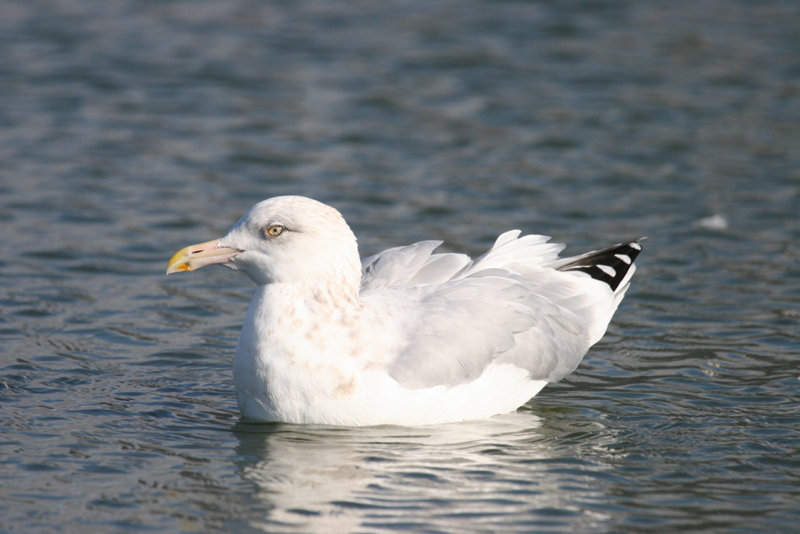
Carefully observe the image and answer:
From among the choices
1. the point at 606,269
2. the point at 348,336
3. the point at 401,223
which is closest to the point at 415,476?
the point at 348,336

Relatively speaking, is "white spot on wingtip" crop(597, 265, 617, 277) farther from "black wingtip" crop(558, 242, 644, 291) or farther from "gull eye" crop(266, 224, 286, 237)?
"gull eye" crop(266, 224, 286, 237)

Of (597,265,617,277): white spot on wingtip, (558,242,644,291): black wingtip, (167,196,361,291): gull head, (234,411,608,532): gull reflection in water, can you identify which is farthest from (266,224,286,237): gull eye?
(597,265,617,277): white spot on wingtip

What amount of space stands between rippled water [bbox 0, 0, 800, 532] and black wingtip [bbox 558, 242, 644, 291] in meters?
0.74

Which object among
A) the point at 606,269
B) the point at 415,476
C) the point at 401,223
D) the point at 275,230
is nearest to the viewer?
the point at 415,476

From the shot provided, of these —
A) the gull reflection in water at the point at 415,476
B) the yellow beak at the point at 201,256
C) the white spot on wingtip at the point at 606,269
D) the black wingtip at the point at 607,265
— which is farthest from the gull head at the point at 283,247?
the white spot on wingtip at the point at 606,269

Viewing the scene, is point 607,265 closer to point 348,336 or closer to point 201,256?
point 348,336

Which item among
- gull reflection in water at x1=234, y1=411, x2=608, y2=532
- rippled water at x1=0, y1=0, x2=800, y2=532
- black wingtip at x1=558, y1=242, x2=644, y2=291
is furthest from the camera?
black wingtip at x1=558, y1=242, x2=644, y2=291

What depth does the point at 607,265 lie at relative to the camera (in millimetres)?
9148

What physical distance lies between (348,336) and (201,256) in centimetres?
102

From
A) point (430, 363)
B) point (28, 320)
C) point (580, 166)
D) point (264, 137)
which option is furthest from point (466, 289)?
point (264, 137)

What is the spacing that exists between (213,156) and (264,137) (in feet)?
2.93

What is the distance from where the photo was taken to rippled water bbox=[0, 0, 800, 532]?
718cm

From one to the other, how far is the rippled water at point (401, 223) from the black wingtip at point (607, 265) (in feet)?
2.41

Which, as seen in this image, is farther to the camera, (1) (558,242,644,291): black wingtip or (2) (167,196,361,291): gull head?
(1) (558,242,644,291): black wingtip
